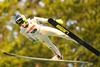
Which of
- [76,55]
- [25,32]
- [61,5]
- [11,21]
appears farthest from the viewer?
[11,21]

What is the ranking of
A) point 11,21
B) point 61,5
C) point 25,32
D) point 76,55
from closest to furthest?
point 25,32 → point 76,55 → point 61,5 → point 11,21

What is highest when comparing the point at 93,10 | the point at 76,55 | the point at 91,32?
the point at 93,10

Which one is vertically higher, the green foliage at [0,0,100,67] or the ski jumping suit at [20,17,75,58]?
the green foliage at [0,0,100,67]

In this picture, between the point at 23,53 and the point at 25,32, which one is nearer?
the point at 25,32

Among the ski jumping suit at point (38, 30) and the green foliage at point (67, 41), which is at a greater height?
the green foliage at point (67, 41)

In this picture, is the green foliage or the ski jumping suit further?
the green foliage

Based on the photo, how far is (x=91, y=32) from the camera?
32.1 metres

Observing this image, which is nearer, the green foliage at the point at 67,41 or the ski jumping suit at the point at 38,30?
the ski jumping suit at the point at 38,30

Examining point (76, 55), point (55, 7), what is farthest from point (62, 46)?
point (55, 7)

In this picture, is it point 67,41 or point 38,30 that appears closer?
point 38,30

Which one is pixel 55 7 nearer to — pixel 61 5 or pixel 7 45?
pixel 61 5

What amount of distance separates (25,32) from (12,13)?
2524 cm

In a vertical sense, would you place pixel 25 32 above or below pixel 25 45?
below

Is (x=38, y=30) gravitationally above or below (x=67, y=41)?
below
